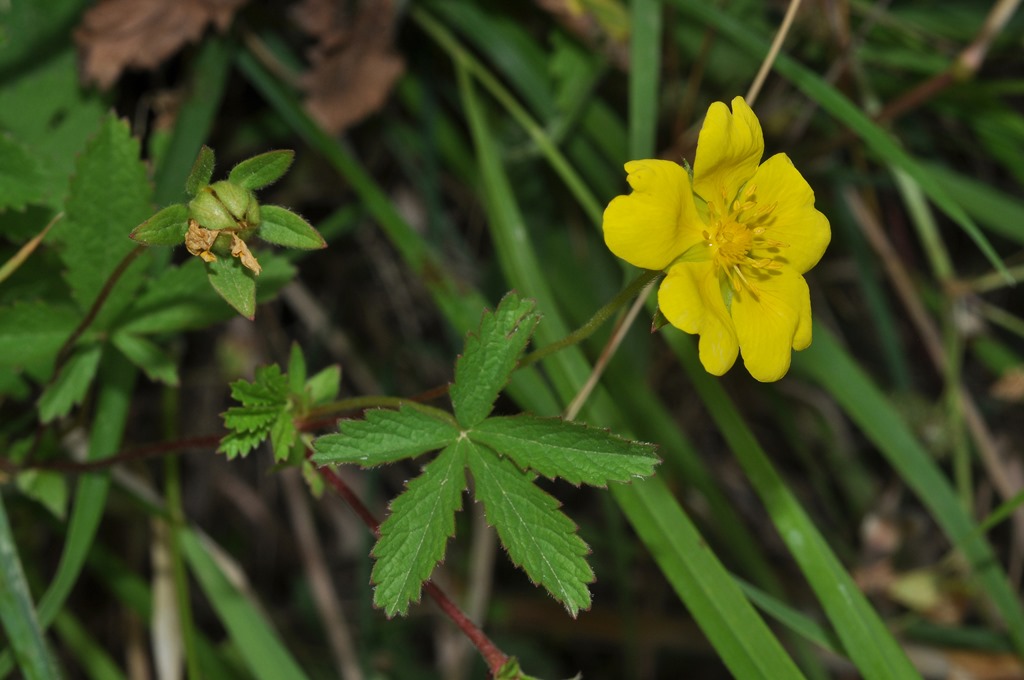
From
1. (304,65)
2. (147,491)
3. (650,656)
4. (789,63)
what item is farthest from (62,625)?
(789,63)

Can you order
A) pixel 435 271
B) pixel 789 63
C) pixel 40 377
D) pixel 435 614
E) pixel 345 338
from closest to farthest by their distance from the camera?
pixel 40 377 → pixel 789 63 → pixel 435 271 → pixel 345 338 → pixel 435 614

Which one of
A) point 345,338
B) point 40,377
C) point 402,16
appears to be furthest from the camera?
point 345,338

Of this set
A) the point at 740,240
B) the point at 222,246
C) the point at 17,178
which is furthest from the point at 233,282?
the point at 740,240

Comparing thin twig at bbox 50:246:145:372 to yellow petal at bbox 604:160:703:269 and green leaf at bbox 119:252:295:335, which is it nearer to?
green leaf at bbox 119:252:295:335

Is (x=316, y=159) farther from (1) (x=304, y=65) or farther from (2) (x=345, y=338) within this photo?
(2) (x=345, y=338)

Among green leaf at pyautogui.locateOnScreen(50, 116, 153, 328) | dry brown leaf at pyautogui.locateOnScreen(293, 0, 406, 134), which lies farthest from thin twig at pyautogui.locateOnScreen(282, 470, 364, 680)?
green leaf at pyautogui.locateOnScreen(50, 116, 153, 328)

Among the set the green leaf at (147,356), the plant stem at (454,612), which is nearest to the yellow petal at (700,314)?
the plant stem at (454,612)

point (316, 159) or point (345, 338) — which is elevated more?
point (316, 159)
